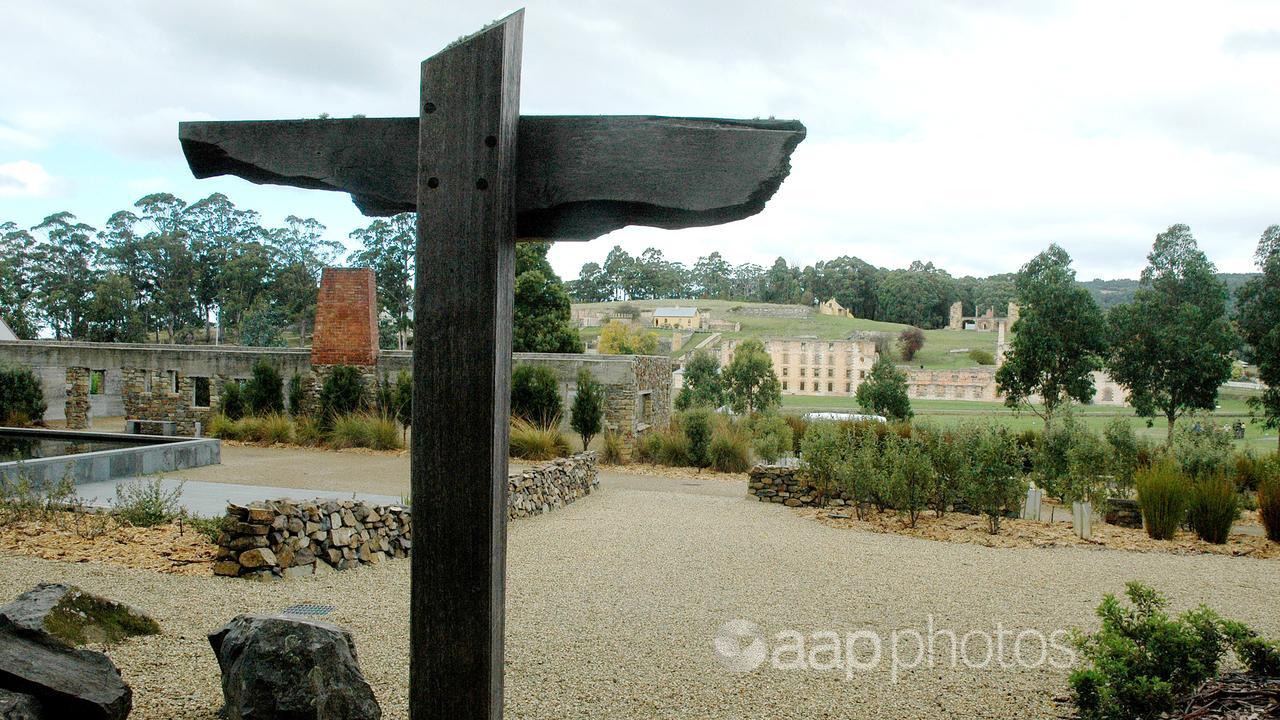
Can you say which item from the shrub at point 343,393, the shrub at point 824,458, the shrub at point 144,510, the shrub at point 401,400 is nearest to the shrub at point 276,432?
the shrub at point 343,393

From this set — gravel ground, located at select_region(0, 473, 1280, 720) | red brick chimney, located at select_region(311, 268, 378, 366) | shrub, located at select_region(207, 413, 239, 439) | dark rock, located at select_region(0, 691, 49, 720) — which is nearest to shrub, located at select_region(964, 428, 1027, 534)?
gravel ground, located at select_region(0, 473, 1280, 720)

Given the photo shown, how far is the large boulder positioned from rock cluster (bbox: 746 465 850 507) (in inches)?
352

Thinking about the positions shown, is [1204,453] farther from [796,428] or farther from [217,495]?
[217,495]

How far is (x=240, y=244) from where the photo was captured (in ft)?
150

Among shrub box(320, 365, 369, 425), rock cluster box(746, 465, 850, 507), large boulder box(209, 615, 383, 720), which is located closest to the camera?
large boulder box(209, 615, 383, 720)

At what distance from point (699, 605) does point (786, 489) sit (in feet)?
21.1

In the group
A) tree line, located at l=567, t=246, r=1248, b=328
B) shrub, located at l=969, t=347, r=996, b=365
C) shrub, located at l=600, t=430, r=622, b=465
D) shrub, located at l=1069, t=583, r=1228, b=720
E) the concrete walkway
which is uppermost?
tree line, located at l=567, t=246, r=1248, b=328

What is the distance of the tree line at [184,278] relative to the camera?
4062 centimetres

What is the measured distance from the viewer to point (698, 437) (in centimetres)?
1636

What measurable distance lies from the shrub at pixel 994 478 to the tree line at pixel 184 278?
107 feet

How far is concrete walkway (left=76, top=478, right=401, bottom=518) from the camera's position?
8812mm

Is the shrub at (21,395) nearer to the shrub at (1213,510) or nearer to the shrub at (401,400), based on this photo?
the shrub at (401,400)

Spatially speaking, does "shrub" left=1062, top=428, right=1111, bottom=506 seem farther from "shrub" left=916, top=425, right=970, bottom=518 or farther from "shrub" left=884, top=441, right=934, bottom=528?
"shrub" left=884, top=441, right=934, bottom=528

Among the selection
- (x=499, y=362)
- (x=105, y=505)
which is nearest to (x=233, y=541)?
(x=105, y=505)
